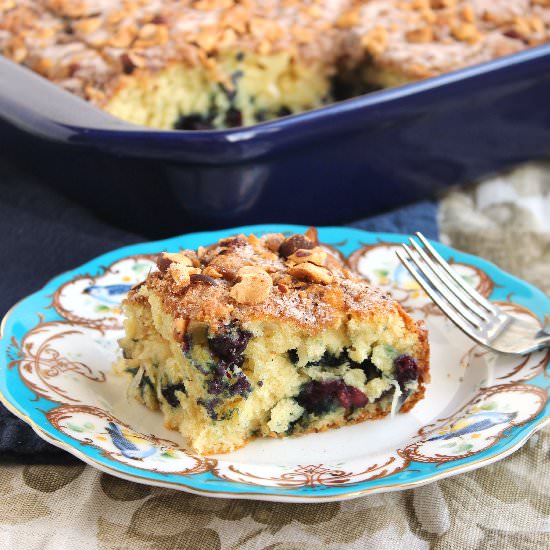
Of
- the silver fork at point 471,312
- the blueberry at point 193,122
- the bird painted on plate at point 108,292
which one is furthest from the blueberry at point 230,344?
the blueberry at point 193,122

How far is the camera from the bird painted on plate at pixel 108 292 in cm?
251

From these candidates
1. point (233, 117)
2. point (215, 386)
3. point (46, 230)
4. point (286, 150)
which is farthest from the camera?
point (233, 117)

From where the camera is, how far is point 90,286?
8.31ft

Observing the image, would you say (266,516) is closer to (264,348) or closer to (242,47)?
(264,348)

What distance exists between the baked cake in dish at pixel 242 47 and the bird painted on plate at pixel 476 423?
1694 mm

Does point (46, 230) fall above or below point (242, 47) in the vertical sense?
below

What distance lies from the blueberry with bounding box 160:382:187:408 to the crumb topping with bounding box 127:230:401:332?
0.61ft

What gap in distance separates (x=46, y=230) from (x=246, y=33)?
43.6 inches

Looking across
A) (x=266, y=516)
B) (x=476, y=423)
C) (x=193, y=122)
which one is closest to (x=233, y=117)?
(x=193, y=122)

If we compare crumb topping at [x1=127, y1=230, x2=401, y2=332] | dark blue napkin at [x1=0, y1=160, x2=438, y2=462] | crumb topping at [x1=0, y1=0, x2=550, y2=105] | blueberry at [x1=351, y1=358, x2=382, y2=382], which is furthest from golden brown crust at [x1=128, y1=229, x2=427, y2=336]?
crumb topping at [x1=0, y1=0, x2=550, y2=105]

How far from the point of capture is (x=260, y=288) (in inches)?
80.4

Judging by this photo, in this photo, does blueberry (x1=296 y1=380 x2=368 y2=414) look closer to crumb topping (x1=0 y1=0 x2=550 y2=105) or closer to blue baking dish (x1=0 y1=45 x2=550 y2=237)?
blue baking dish (x1=0 y1=45 x2=550 y2=237)

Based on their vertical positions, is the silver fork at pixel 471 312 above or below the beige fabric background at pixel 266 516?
above

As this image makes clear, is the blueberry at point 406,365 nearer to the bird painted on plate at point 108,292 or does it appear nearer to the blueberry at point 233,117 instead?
the bird painted on plate at point 108,292
